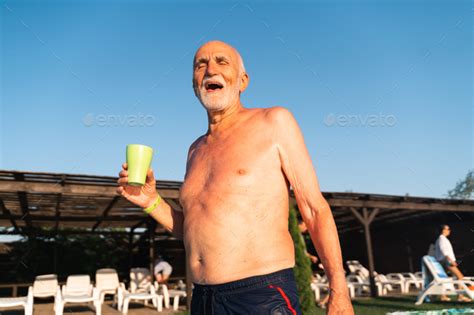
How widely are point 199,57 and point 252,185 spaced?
513 mm

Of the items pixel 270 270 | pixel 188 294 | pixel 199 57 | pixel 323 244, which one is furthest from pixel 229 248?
pixel 188 294

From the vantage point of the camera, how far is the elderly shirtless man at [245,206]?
119cm

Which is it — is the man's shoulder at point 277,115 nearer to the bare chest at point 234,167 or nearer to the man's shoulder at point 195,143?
the bare chest at point 234,167

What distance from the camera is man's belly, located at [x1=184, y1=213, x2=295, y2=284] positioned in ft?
3.96

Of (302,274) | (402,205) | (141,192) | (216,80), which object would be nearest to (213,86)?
(216,80)

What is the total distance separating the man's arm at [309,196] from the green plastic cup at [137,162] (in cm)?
46

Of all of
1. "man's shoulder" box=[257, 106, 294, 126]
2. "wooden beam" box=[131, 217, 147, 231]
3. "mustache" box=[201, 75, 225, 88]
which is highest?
"wooden beam" box=[131, 217, 147, 231]

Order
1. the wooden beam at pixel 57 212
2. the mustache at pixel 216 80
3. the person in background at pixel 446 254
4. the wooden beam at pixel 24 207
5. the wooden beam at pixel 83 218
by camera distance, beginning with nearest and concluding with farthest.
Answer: the mustache at pixel 216 80 → the person in background at pixel 446 254 → the wooden beam at pixel 24 207 → the wooden beam at pixel 57 212 → the wooden beam at pixel 83 218

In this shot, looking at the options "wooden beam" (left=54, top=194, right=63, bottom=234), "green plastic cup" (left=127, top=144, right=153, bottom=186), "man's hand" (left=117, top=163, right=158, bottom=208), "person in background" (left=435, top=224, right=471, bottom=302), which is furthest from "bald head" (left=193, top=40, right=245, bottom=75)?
"wooden beam" (left=54, top=194, right=63, bottom=234)

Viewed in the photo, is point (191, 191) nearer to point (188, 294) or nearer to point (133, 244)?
point (188, 294)

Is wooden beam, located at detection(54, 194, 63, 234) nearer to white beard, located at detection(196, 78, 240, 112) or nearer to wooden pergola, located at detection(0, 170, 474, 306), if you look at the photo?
wooden pergola, located at detection(0, 170, 474, 306)

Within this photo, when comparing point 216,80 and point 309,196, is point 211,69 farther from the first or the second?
point 309,196

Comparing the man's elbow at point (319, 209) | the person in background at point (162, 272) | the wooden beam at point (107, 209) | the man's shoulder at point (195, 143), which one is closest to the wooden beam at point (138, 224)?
the wooden beam at point (107, 209)

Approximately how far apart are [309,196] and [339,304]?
1.01 feet
